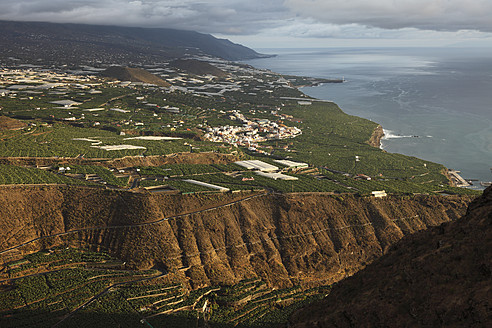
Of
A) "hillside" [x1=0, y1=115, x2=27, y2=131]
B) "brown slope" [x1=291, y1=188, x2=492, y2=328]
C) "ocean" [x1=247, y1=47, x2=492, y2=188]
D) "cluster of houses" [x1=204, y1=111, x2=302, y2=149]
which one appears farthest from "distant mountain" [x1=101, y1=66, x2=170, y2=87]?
"brown slope" [x1=291, y1=188, x2=492, y2=328]

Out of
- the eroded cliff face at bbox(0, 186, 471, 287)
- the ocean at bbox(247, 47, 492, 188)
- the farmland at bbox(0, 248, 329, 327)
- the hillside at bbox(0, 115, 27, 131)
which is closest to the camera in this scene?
the farmland at bbox(0, 248, 329, 327)

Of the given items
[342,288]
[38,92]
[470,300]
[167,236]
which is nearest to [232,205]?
[167,236]

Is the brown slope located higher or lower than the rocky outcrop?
higher

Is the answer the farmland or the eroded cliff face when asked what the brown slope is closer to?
the farmland

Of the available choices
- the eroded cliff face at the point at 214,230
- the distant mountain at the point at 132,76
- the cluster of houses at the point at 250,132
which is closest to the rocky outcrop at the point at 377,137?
the cluster of houses at the point at 250,132

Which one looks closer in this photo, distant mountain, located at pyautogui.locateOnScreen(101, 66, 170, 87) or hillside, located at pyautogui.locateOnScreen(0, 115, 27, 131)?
hillside, located at pyautogui.locateOnScreen(0, 115, 27, 131)

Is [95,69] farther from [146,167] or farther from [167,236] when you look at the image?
[167,236]
